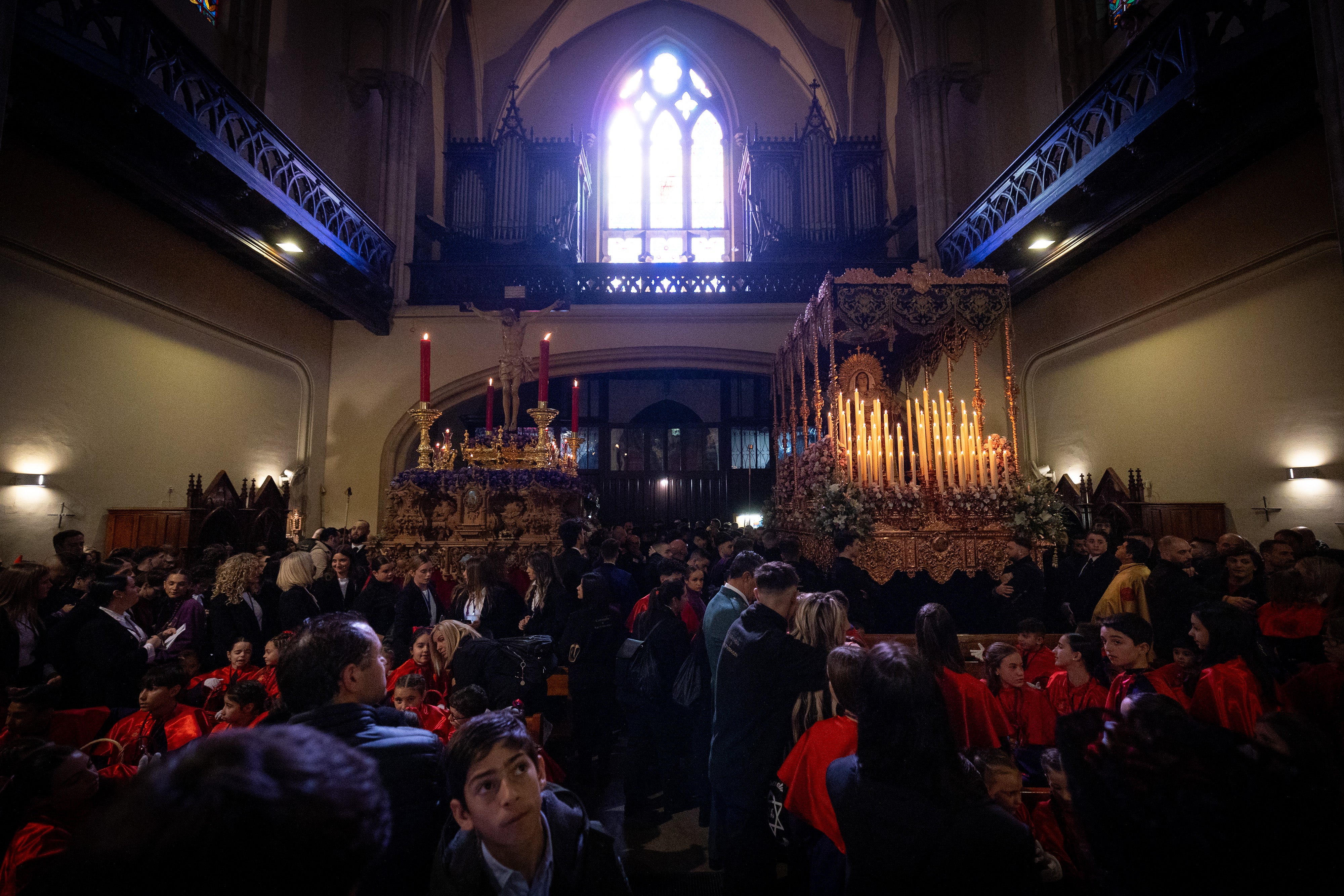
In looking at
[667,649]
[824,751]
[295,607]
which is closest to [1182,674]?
[824,751]

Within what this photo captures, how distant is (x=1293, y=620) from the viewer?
3.50 meters

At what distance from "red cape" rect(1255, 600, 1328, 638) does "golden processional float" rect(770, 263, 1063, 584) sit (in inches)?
94.6

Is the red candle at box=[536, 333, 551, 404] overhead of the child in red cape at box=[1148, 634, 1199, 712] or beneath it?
overhead

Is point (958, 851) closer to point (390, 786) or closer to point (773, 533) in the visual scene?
point (390, 786)

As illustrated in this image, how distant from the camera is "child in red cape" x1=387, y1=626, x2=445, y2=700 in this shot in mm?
3436

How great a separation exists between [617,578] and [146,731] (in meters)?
2.57

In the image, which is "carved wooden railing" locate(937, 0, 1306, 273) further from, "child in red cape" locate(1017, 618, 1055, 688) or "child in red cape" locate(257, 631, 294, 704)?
"child in red cape" locate(257, 631, 294, 704)

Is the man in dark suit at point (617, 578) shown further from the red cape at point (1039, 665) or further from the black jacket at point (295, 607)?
the red cape at point (1039, 665)

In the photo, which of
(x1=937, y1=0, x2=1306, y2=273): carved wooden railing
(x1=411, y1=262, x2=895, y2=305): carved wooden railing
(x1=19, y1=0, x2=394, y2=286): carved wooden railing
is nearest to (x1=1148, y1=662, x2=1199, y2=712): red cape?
(x1=937, y1=0, x2=1306, y2=273): carved wooden railing

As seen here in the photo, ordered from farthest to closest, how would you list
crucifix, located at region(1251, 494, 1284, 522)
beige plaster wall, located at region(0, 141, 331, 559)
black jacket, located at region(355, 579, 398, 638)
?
1. crucifix, located at region(1251, 494, 1284, 522)
2. beige plaster wall, located at region(0, 141, 331, 559)
3. black jacket, located at region(355, 579, 398, 638)

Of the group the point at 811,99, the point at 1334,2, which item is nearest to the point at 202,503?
the point at 1334,2

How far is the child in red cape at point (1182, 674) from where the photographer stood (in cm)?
298

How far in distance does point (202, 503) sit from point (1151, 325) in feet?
37.4

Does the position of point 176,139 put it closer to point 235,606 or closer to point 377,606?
point 235,606
